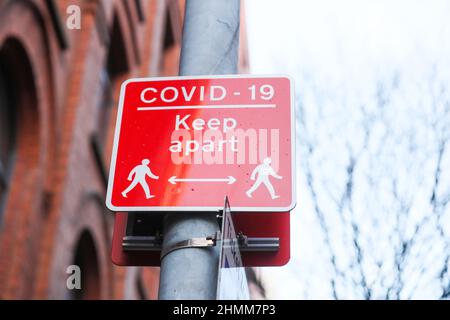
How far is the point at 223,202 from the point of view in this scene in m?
3.07

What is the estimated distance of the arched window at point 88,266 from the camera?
414 inches

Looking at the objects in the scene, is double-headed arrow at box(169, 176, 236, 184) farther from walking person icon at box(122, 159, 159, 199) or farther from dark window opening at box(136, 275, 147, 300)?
dark window opening at box(136, 275, 147, 300)

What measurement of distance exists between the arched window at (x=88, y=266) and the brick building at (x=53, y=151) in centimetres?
2

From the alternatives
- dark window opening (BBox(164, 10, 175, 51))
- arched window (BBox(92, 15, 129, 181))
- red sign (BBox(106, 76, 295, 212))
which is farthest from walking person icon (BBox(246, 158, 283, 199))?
dark window opening (BBox(164, 10, 175, 51))

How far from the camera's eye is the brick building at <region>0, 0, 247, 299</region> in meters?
8.17

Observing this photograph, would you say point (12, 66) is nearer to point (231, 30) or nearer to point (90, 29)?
point (90, 29)

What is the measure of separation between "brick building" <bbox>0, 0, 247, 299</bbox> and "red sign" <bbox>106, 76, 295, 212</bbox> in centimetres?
480

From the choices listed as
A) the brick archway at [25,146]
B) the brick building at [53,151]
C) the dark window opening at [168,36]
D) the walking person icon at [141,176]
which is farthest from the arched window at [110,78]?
the walking person icon at [141,176]

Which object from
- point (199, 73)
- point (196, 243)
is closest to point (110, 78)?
point (199, 73)

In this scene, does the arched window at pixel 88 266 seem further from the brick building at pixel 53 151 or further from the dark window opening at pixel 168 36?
the dark window opening at pixel 168 36
